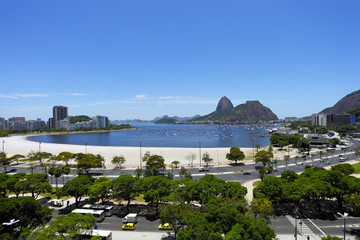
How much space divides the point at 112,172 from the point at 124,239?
86.1 feet

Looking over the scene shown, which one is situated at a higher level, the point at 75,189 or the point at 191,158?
the point at 75,189

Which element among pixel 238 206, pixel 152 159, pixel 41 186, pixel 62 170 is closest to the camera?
pixel 238 206

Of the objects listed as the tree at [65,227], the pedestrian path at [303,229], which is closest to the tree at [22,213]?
the tree at [65,227]

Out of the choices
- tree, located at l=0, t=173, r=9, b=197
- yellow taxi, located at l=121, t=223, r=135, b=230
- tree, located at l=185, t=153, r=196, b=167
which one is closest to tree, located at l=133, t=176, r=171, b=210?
yellow taxi, located at l=121, t=223, r=135, b=230

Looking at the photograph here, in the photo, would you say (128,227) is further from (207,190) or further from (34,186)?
(34,186)

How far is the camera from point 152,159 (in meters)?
39.4

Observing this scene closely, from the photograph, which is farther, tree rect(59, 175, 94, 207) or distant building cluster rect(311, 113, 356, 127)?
distant building cluster rect(311, 113, 356, 127)

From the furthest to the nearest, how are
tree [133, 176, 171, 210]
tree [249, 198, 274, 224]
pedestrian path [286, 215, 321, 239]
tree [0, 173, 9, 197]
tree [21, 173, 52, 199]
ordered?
tree [0, 173, 9, 197] → tree [21, 173, 52, 199] → tree [133, 176, 171, 210] → pedestrian path [286, 215, 321, 239] → tree [249, 198, 274, 224]

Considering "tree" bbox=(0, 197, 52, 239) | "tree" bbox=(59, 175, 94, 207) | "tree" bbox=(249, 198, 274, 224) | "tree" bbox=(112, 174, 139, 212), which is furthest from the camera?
"tree" bbox=(59, 175, 94, 207)

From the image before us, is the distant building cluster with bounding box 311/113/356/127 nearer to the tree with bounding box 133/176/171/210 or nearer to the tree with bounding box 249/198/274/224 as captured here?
the tree with bounding box 249/198/274/224

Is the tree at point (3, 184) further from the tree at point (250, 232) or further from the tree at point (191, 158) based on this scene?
the tree at point (191, 158)

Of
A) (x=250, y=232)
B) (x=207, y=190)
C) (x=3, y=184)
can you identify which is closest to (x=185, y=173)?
(x=207, y=190)

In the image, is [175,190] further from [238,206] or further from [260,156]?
[260,156]

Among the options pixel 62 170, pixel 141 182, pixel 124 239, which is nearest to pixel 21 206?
pixel 124 239
